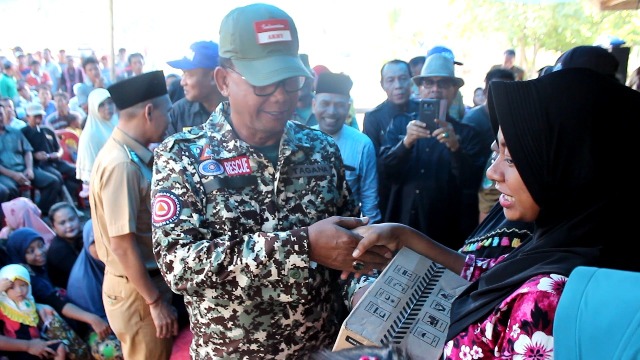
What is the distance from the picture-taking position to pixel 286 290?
5.45 ft

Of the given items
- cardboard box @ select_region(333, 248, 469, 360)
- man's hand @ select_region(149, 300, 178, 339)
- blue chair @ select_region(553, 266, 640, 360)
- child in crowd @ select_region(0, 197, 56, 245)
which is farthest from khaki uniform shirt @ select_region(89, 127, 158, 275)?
child in crowd @ select_region(0, 197, 56, 245)

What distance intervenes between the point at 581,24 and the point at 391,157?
15062mm

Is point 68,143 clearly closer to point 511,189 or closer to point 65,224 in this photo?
point 65,224

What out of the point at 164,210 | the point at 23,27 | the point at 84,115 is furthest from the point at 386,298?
the point at 23,27

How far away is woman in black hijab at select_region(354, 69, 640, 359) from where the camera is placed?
44.6 inches

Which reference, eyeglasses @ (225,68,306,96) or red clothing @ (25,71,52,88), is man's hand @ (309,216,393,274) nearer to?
eyeglasses @ (225,68,306,96)

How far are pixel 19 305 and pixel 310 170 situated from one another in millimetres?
3077

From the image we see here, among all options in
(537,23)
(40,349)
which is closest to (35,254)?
(40,349)

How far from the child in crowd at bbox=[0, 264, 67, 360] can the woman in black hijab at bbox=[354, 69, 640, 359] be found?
3420mm

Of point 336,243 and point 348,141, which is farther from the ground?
point 336,243

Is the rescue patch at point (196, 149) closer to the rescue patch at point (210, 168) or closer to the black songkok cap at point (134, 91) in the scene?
the rescue patch at point (210, 168)

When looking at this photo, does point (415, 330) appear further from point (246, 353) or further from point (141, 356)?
point (141, 356)

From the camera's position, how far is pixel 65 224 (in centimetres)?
445

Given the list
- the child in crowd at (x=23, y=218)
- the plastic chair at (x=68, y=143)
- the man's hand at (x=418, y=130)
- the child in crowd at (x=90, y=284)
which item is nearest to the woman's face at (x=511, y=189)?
the man's hand at (x=418, y=130)
